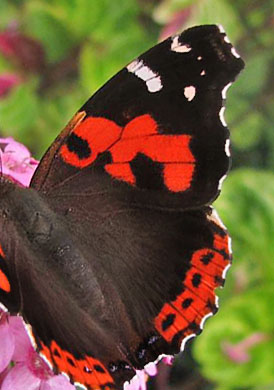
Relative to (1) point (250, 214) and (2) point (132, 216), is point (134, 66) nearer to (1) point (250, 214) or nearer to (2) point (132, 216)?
(2) point (132, 216)

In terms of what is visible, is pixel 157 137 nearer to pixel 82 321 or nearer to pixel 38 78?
pixel 82 321

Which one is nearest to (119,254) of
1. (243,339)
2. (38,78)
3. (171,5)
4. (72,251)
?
(72,251)

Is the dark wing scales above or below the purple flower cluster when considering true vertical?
above

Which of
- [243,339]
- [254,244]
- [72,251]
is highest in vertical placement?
[72,251]

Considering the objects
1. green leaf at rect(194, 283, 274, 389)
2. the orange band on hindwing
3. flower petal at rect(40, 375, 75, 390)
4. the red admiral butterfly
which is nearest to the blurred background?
green leaf at rect(194, 283, 274, 389)

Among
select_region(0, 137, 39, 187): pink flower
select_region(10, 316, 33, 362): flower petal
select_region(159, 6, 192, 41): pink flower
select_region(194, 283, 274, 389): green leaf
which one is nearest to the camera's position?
select_region(10, 316, 33, 362): flower petal

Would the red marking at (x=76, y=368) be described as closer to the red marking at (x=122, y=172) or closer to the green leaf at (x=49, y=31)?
the red marking at (x=122, y=172)

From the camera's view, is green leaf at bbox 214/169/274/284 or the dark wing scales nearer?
the dark wing scales

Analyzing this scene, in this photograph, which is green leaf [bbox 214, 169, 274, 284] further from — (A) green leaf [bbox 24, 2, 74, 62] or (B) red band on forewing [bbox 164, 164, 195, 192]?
(B) red band on forewing [bbox 164, 164, 195, 192]
